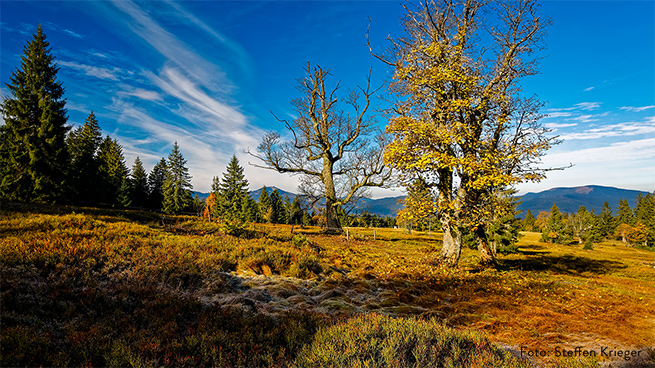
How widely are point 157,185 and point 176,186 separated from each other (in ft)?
16.2

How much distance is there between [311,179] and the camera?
961 inches

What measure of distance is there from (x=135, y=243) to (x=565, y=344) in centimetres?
1198

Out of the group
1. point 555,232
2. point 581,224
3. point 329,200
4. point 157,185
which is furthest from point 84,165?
point 581,224

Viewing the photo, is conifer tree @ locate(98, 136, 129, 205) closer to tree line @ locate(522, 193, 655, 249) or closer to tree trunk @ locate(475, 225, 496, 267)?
tree trunk @ locate(475, 225, 496, 267)

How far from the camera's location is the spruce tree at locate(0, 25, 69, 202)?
27.5 metres

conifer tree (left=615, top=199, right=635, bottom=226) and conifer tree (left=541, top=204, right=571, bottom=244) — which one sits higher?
conifer tree (left=615, top=199, right=635, bottom=226)

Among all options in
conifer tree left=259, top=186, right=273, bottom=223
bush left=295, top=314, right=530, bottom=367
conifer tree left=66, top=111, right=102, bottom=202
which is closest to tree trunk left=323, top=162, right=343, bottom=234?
bush left=295, top=314, right=530, bottom=367

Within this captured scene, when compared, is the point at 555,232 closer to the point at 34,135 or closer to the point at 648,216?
the point at 648,216

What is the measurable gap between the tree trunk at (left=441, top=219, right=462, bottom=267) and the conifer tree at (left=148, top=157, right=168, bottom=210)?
5873 centimetres

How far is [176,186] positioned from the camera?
187 feet

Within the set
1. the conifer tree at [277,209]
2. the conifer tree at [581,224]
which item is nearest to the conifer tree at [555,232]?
the conifer tree at [581,224]

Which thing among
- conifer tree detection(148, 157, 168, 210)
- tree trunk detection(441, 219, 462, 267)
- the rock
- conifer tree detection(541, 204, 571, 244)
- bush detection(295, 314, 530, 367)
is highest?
conifer tree detection(148, 157, 168, 210)

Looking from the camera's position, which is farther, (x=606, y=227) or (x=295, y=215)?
(x=295, y=215)

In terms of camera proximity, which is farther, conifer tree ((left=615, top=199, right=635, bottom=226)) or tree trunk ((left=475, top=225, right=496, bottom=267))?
conifer tree ((left=615, top=199, right=635, bottom=226))
